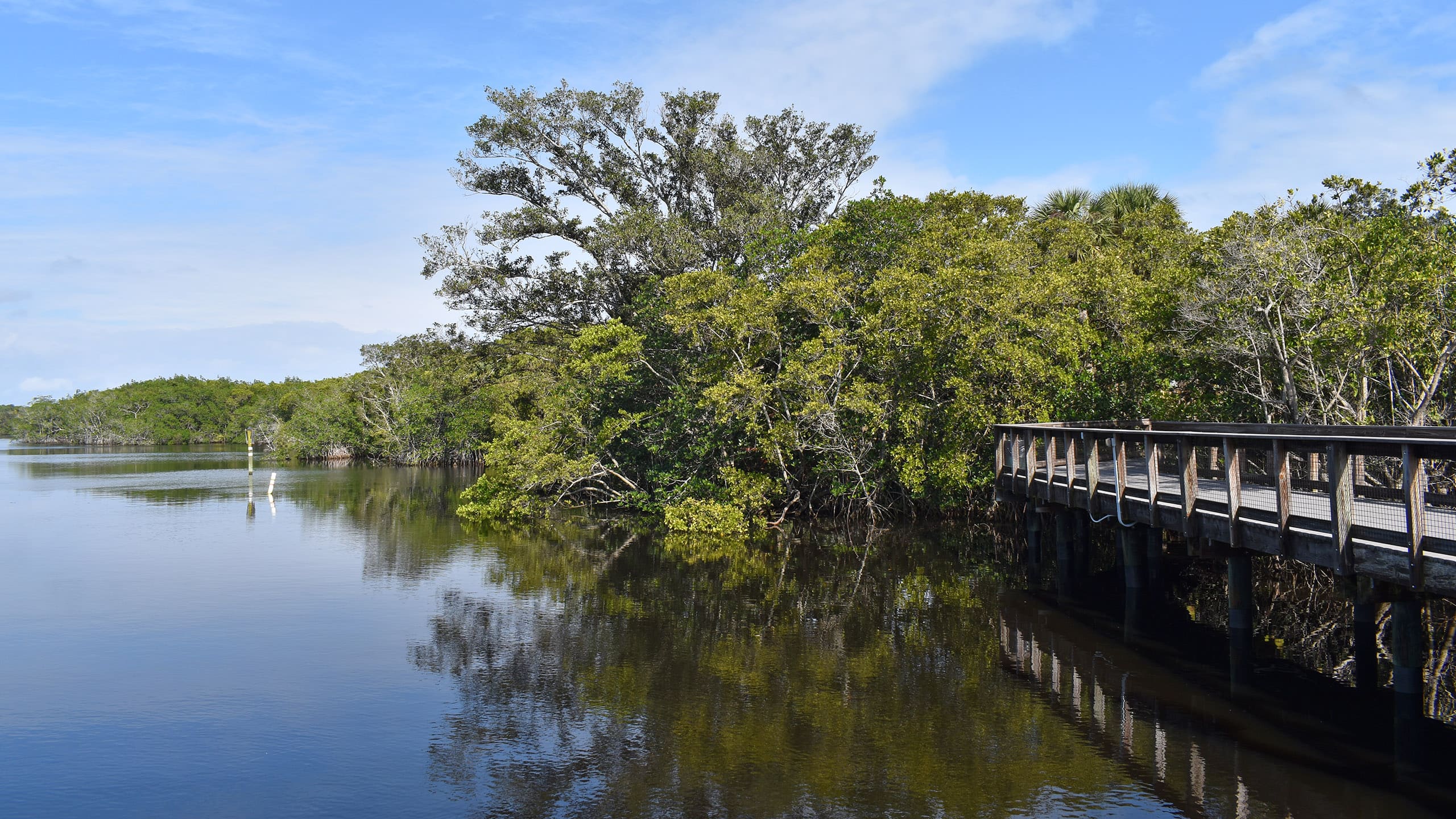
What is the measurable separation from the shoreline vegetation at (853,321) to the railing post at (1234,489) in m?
5.99

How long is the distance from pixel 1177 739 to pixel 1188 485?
10.4 feet

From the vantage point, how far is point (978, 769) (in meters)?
8.89

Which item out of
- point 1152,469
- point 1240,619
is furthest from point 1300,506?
point 1152,469

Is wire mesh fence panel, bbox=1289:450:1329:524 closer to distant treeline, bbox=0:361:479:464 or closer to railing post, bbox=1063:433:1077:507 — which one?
railing post, bbox=1063:433:1077:507

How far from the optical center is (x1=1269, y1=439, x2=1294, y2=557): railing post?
30.4 feet

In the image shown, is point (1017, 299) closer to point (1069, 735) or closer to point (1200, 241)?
point (1200, 241)

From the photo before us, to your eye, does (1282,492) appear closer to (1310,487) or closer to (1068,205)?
(1310,487)

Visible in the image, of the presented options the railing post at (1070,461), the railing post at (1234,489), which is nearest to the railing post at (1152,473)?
the railing post at (1234,489)

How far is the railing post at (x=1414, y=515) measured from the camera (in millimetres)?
7574

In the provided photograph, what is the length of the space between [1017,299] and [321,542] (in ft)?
63.3

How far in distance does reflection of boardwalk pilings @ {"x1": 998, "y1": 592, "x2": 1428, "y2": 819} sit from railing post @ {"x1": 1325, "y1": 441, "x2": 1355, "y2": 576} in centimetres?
200

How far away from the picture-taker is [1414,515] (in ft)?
25.2

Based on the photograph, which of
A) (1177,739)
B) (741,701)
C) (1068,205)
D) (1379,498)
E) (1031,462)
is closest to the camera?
(1177,739)

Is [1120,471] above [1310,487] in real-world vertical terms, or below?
above
